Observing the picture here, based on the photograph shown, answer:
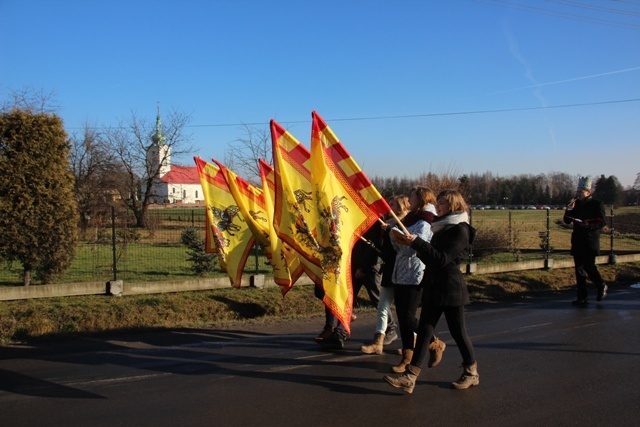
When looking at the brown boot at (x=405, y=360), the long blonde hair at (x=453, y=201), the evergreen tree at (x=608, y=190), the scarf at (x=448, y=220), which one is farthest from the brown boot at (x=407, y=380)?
the evergreen tree at (x=608, y=190)

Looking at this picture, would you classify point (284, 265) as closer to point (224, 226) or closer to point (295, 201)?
point (295, 201)

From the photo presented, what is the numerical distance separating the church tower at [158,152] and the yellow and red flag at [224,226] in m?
30.3

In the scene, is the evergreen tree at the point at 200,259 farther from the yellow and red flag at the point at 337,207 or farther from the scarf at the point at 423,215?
the scarf at the point at 423,215

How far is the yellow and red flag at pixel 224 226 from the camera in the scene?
9359 mm

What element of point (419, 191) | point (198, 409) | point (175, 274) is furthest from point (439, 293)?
point (175, 274)

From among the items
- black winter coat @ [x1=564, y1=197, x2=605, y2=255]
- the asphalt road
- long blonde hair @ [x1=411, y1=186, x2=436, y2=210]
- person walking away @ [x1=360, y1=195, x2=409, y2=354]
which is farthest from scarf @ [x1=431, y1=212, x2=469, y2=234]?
black winter coat @ [x1=564, y1=197, x2=605, y2=255]

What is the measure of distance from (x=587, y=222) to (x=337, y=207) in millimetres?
6506

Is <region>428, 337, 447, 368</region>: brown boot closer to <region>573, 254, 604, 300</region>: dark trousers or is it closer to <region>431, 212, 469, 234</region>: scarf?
<region>431, 212, 469, 234</region>: scarf

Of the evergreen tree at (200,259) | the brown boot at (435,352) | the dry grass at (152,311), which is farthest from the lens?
the evergreen tree at (200,259)

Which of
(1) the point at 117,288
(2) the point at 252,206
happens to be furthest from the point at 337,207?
(1) the point at 117,288

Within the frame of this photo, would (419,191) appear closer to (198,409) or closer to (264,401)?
(264,401)

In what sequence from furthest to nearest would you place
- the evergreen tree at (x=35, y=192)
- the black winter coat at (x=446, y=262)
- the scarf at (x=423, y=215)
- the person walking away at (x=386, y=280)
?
the evergreen tree at (x=35, y=192) → the person walking away at (x=386, y=280) → the scarf at (x=423, y=215) → the black winter coat at (x=446, y=262)

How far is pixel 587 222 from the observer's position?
35.0ft

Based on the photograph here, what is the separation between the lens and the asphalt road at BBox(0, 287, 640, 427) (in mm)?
4840
